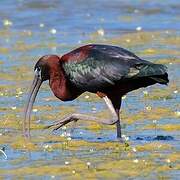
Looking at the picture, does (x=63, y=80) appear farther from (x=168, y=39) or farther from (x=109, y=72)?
(x=168, y=39)

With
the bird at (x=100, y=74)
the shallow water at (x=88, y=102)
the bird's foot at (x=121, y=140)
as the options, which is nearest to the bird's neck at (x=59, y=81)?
the bird at (x=100, y=74)

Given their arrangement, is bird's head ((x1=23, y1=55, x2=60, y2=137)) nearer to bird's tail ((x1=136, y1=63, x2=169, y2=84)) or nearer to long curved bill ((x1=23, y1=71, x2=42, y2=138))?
long curved bill ((x1=23, y1=71, x2=42, y2=138))

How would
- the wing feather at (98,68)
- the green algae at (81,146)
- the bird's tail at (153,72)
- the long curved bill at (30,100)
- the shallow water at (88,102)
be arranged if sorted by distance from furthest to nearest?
1. the long curved bill at (30,100)
2. the wing feather at (98,68)
3. the bird's tail at (153,72)
4. the shallow water at (88,102)
5. the green algae at (81,146)

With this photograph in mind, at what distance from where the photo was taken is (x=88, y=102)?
531 inches

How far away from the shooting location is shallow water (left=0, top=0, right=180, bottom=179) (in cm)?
961

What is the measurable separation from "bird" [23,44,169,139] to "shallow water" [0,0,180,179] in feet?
1.53

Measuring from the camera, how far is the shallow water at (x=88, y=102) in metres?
9.61

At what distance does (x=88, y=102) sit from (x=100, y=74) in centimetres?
256

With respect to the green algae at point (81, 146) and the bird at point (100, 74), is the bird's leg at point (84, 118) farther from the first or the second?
the green algae at point (81, 146)

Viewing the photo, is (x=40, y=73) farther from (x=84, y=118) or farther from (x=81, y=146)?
(x=81, y=146)

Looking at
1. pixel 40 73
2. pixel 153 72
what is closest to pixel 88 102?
pixel 40 73

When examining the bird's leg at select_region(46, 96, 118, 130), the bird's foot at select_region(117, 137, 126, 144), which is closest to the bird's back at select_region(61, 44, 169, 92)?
the bird's leg at select_region(46, 96, 118, 130)

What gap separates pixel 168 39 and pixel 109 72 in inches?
317

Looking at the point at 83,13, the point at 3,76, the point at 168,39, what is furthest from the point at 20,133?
the point at 83,13
